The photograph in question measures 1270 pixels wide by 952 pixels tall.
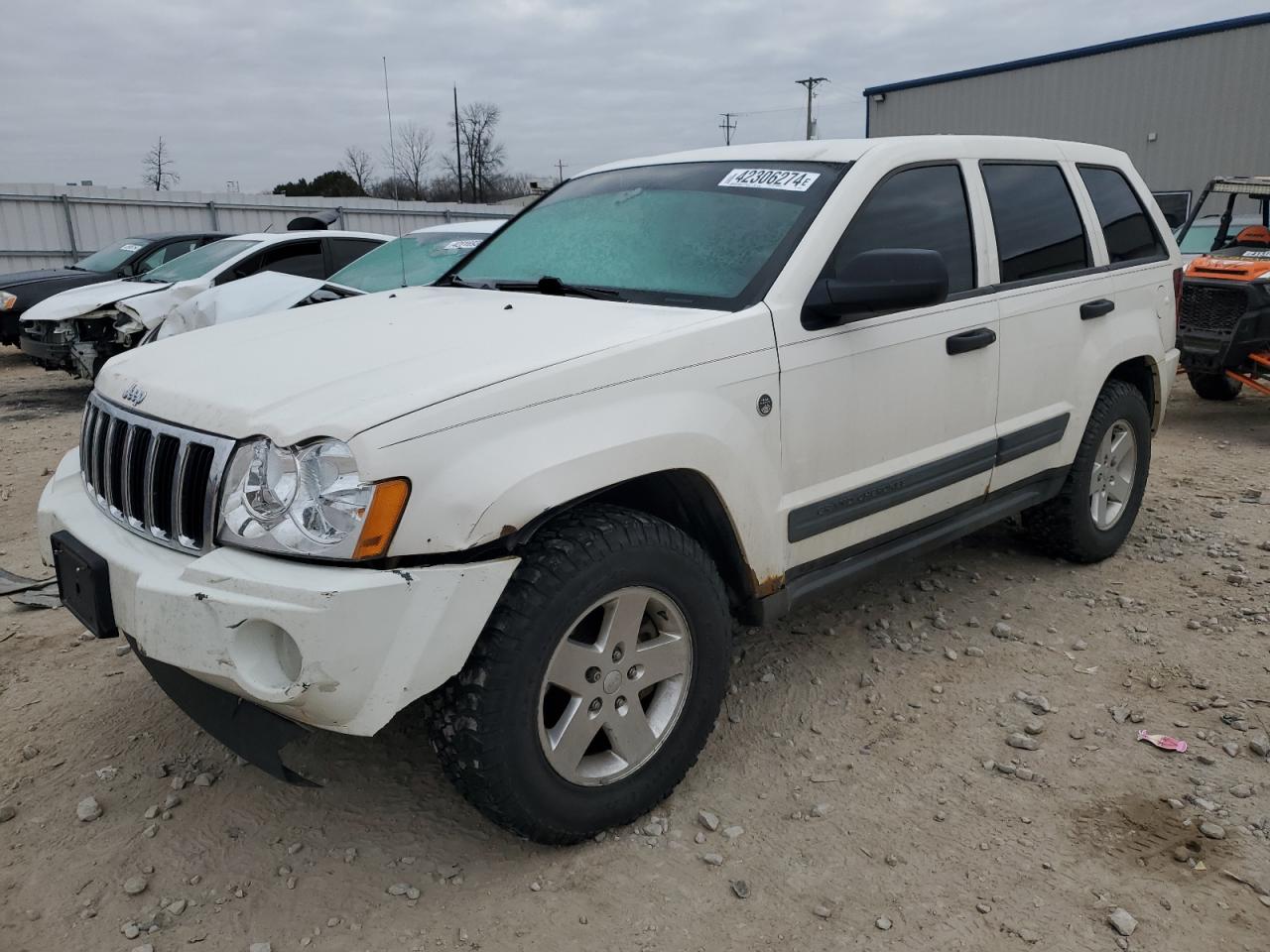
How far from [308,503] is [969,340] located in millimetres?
2273

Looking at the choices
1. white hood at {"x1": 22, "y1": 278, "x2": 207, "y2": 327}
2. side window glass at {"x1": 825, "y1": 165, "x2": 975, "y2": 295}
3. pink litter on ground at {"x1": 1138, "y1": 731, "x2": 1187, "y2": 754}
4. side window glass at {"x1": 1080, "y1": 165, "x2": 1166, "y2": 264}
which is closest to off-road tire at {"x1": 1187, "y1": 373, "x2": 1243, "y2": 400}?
side window glass at {"x1": 1080, "y1": 165, "x2": 1166, "y2": 264}

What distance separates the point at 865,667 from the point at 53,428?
23.8 feet

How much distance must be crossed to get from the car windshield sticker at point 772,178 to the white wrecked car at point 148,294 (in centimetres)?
603

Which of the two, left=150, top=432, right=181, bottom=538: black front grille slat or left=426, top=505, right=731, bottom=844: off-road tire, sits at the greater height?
left=150, top=432, right=181, bottom=538: black front grille slat

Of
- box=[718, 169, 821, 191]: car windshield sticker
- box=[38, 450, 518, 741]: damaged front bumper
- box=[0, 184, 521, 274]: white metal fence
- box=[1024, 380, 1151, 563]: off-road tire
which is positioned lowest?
box=[1024, 380, 1151, 563]: off-road tire

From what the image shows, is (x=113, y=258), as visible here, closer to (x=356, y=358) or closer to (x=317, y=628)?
(x=356, y=358)

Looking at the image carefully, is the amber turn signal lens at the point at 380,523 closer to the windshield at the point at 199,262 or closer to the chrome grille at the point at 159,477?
the chrome grille at the point at 159,477

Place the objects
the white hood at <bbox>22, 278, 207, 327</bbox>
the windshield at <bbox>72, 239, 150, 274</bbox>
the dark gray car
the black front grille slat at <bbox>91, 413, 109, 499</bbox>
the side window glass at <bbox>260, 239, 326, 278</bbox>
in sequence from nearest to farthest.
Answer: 1. the black front grille slat at <bbox>91, 413, 109, 499</bbox>
2. the white hood at <bbox>22, 278, 207, 327</bbox>
3. the side window glass at <bbox>260, 239, 326, 278</bbox>
4. the dark gray car
5. the windshield at <bbox>72, 239, 150, 274</bbox>

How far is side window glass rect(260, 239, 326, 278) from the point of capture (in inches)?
369

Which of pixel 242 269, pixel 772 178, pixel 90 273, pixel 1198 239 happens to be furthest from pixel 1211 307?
pixel 90 273

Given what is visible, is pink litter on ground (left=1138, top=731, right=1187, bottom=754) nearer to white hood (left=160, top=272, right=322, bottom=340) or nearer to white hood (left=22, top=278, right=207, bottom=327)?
white hood (left=160, top=272, right=322, bottom=340)

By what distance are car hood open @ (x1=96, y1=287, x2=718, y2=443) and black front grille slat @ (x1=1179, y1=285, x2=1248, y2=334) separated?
21.3 feet

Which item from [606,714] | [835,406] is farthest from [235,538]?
[835,406]

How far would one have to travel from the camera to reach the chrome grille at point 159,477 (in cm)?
222
